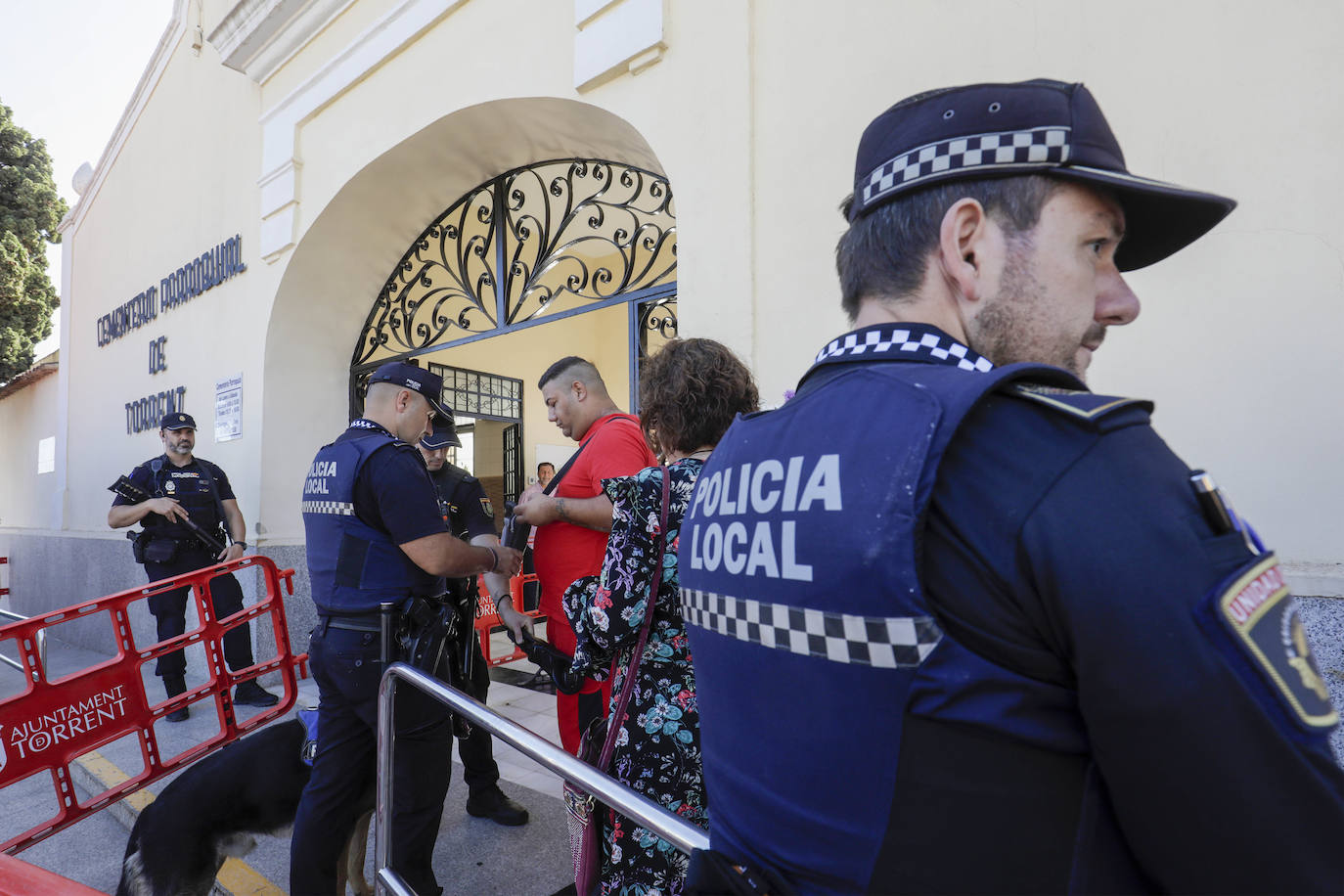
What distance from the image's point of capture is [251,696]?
4.46 m

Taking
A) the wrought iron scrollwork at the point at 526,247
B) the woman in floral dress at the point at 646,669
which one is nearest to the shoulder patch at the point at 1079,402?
the woman in floral dress at the point at 646,669

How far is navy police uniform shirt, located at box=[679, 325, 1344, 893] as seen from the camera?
49 centimetres

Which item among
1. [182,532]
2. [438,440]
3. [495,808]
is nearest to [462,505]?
[438,440]

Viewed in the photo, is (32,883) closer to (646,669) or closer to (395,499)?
(646,669)

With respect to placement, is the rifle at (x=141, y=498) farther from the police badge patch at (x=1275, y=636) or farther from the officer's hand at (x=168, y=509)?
the police badge patch at (x=1275, y=636)

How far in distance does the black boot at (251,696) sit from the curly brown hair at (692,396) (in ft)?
12.7

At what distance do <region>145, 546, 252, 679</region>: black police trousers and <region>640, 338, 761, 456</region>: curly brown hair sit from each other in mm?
3693

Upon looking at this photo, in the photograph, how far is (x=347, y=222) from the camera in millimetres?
5070

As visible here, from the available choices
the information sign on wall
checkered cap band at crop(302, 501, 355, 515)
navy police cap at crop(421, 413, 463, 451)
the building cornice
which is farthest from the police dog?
the building cornice

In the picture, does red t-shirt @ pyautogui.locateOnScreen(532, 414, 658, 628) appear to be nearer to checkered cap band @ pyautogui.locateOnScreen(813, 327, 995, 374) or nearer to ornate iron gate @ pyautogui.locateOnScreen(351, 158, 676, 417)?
ornate iron gate @ pyautogui.locateOnScreen(351, 158, 676, 417)

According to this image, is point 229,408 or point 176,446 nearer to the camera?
point 176,446

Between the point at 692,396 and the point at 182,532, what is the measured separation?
4.48 metres

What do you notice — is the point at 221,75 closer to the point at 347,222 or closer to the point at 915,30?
the point at 347,222

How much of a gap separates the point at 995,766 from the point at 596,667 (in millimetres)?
1271
